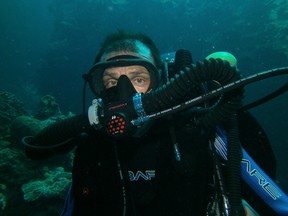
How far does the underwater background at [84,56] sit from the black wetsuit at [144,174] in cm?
491

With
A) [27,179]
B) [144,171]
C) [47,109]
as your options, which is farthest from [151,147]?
[47,109]

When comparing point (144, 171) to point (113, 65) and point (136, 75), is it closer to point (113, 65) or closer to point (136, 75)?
point (136, 75)

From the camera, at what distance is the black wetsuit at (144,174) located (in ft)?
7.13

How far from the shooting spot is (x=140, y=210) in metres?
2.31

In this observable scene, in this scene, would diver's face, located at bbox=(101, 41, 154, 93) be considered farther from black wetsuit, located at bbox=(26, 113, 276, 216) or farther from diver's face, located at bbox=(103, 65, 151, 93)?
black wetsuit, located at bbox=(26, 113, 276, 216)

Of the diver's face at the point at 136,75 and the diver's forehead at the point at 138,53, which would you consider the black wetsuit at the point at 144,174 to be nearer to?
the diver's face at the point at 136,75

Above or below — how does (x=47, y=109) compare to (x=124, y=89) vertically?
above

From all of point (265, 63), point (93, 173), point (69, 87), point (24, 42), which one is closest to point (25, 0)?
point (24, 42)

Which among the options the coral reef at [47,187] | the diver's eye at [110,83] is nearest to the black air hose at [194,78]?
the diver's eye at [110,83]

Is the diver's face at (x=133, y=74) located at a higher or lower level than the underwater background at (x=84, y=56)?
lower

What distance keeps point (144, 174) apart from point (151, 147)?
0.28 m

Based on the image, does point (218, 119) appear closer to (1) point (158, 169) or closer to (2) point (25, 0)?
(1) point (158, 169)

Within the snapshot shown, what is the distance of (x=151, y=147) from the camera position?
2531 millimetres

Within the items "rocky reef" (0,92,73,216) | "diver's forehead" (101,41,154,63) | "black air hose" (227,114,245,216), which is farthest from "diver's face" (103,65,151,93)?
"rocky reef" (0,92,73,216)
